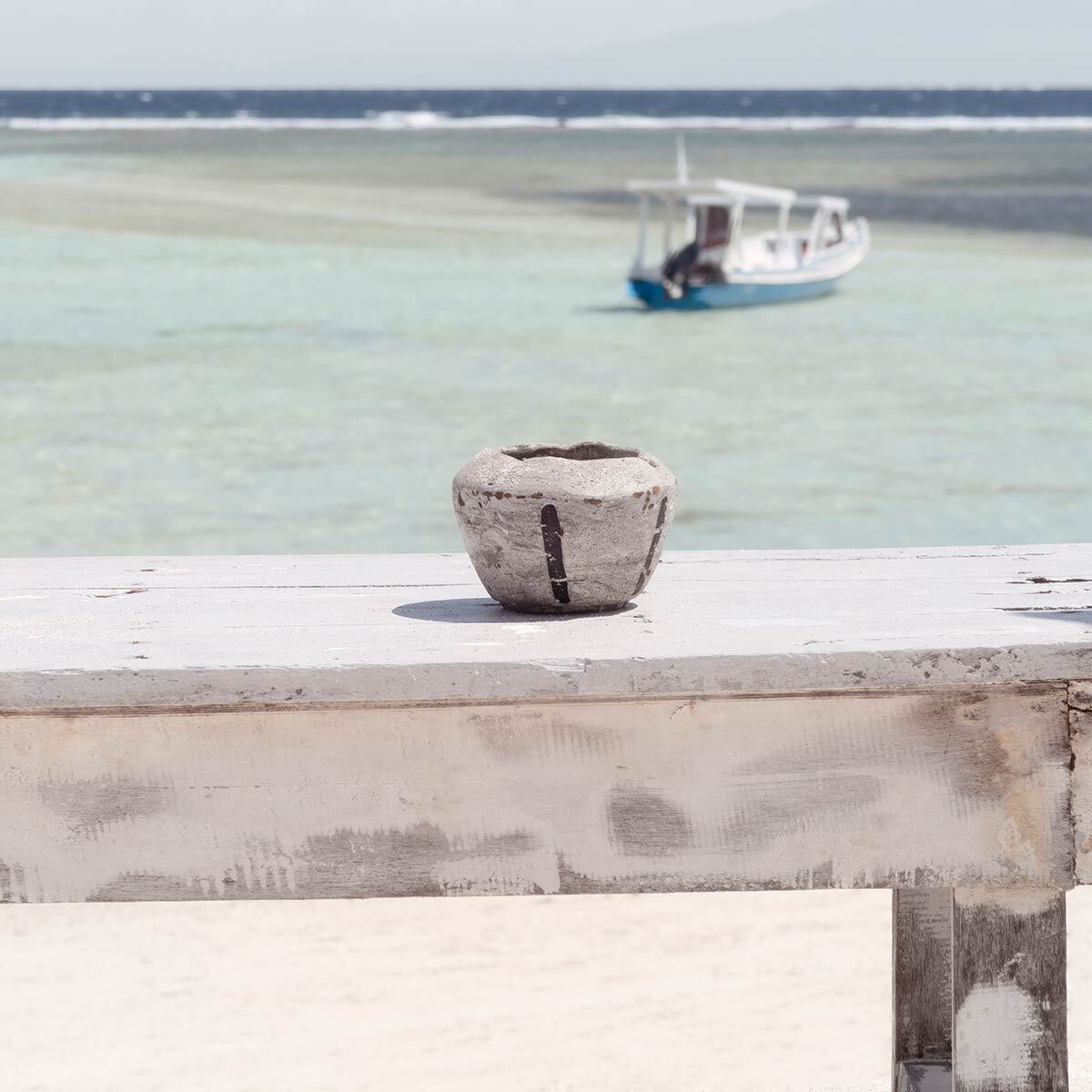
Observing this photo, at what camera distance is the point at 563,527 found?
1966 mm

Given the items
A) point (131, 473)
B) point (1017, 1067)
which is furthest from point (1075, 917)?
point (131, 473)

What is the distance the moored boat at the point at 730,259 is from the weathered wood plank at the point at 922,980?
16.1 metres

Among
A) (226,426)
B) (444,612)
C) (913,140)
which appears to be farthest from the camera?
(913,140)

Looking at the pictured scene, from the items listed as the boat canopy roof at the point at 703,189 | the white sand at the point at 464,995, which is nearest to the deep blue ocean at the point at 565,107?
the boat canopy roof at the point at 703,189

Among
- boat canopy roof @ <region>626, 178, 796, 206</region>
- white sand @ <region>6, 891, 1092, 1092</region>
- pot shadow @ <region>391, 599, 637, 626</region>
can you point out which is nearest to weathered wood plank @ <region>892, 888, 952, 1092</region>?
white sand @ <region>6, 891, 1092, 1092</region>

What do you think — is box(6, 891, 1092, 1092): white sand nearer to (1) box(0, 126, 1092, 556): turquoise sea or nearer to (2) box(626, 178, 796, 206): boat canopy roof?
(1) box(0, 126, 1092, 556): turquoise sea

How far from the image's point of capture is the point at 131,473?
1049 centimetres

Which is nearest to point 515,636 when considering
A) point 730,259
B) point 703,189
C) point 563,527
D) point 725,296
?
point 563,527

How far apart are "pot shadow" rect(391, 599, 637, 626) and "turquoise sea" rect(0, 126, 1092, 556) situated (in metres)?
6.82

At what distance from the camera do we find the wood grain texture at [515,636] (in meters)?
1.76

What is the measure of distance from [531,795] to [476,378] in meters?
12.3

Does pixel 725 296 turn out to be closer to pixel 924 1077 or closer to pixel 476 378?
pixel 476 378

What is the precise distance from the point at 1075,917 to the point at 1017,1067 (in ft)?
6.32

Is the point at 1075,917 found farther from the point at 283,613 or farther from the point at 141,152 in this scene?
the point at 141,152
